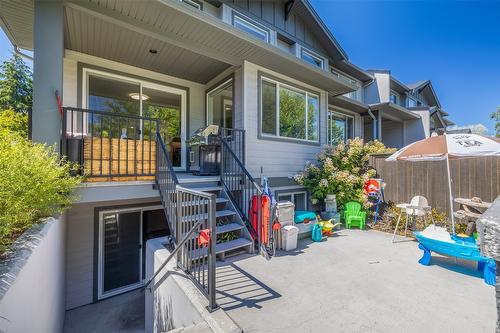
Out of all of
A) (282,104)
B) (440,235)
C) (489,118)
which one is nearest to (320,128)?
(282,104)

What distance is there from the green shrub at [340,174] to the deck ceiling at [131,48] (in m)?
3.85

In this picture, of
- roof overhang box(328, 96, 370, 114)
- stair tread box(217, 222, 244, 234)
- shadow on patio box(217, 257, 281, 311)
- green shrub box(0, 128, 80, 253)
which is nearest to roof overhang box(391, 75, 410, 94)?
roof overhang box(328, 96, 370, 114)

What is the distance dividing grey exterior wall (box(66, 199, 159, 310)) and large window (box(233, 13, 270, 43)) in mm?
5988

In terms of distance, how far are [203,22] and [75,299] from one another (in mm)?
Result: 6220

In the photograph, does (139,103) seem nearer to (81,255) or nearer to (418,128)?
(81,255)

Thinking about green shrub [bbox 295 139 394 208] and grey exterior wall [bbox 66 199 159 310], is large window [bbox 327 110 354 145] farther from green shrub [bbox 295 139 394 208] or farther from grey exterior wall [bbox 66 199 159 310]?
grey exterior wall [bbox 66 199 159 310]

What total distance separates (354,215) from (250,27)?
20.4 ft

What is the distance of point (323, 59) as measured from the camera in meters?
9.30

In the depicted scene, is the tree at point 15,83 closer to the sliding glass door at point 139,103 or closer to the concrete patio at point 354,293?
the sliding glass door at point 139,103

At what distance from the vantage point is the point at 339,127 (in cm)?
1041

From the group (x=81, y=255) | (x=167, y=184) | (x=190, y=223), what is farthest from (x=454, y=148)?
(x=81, y=255)

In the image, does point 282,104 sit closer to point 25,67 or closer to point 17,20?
point 17,20

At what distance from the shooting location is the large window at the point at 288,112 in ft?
20.6

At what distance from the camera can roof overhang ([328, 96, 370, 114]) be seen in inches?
360
